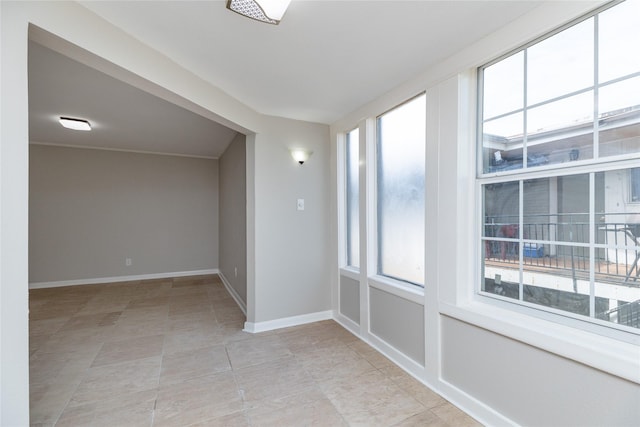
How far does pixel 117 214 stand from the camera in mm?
5496

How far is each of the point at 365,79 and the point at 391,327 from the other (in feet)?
7.36

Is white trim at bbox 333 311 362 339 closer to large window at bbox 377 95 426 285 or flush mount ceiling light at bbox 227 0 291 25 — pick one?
large window at bbox 377 95 426 285

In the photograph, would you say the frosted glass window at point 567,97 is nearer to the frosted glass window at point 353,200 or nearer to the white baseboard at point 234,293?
the frosted glass window at point 353,200

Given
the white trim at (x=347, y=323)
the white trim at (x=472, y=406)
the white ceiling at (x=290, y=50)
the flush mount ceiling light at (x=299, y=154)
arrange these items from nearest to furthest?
the white ceiling at (x=290, y=50), the white trim at (x=472, y=406), the white trim at (x=347, y=323), the flush mount ceiling light at (x=299, y=154)

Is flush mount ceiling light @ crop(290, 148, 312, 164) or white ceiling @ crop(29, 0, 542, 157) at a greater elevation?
white ceiling @ crop(29, 0, 542, 157)

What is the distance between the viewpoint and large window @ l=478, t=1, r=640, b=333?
51.6 inches

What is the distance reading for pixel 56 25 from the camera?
1.38m

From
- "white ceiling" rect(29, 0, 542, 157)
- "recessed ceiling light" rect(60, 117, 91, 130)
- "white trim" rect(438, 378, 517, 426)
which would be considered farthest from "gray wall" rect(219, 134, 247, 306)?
"white trim" rect(438, 378, 517, 426)

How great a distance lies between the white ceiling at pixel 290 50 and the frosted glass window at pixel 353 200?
37 centimetres

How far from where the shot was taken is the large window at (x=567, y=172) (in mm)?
1311

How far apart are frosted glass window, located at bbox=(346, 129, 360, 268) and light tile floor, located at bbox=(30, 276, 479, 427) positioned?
90 cm

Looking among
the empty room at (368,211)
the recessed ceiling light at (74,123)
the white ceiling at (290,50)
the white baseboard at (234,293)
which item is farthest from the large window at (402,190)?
the recessed ceiling light at (74,123)

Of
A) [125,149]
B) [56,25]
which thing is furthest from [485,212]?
[125,149]
